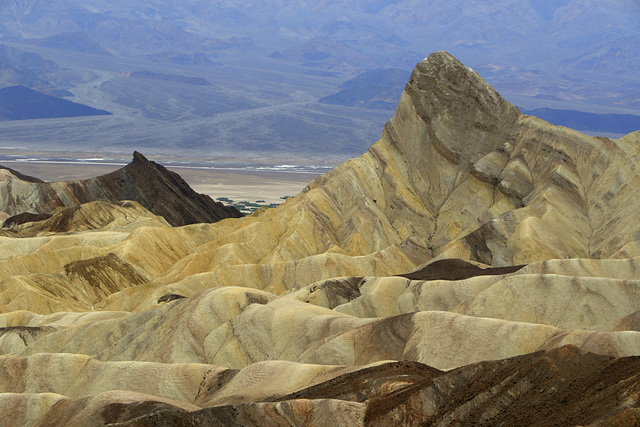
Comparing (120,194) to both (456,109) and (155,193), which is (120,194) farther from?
(456,109)

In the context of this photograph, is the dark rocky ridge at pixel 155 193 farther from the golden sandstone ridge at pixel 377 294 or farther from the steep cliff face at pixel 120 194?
the golden sandstone ridge at pixel 377 294

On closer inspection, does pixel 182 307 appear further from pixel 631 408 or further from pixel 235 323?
pixel 631 408

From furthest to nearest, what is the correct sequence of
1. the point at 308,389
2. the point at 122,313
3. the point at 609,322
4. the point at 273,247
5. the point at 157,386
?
the point at 273,247, the point at 122,313, the point at 609,322, the point at 157,386, the point at 308,389

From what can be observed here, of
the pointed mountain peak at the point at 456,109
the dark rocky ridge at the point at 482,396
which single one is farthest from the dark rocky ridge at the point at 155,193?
the dark rocky ridge at the point at 482,396

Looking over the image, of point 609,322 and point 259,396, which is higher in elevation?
point 609,322

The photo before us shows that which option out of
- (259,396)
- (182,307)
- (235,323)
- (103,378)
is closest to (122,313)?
(182,307)

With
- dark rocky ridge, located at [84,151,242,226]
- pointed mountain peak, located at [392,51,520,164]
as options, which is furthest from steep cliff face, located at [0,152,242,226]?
pointed mountain peak, located at [392,51,520,164]
